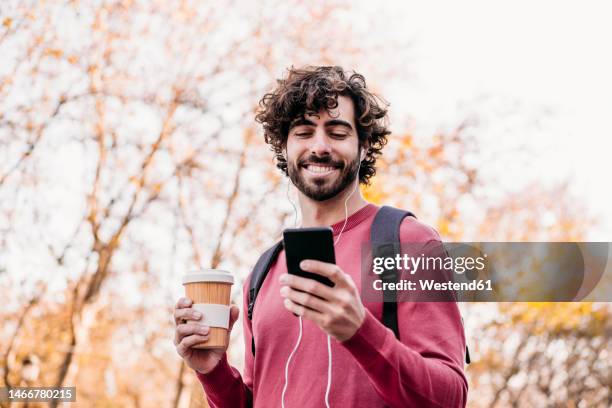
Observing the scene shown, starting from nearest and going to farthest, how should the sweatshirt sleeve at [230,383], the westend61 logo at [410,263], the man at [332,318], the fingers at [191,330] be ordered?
the man at [332,318] → the westend61 logo at [410,263] → the fingers at [191,330] → the sweatshirt sleeve at [230,383]

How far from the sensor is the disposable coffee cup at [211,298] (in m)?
2.42

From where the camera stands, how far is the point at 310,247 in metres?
1.72

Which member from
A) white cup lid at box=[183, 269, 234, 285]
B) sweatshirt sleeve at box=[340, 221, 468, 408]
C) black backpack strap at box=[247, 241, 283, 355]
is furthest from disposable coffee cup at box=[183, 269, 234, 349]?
sweatshirt sleeve at box=[340, 221, 468, 408]

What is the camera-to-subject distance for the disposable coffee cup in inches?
95.3

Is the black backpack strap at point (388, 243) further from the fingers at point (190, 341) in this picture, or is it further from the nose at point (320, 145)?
the fingers at point (190, 341)

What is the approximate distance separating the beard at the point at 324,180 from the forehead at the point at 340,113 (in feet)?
0.60

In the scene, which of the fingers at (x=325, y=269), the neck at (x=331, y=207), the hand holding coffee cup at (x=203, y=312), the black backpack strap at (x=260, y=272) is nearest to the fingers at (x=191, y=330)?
the hand holding coffee cup at (x=203, y=312)

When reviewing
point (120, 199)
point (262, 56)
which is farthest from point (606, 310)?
point (120, 199)

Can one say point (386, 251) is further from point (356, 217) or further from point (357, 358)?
point (357, 358)

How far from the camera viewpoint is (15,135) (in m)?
10.1

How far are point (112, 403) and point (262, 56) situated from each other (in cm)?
1142

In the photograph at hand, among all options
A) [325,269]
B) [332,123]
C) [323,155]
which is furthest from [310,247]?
[332,123]

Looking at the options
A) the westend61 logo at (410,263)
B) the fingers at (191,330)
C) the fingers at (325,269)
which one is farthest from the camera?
the fingers at (191,330)

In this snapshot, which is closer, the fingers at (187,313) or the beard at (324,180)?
the fingers at (187,313)
